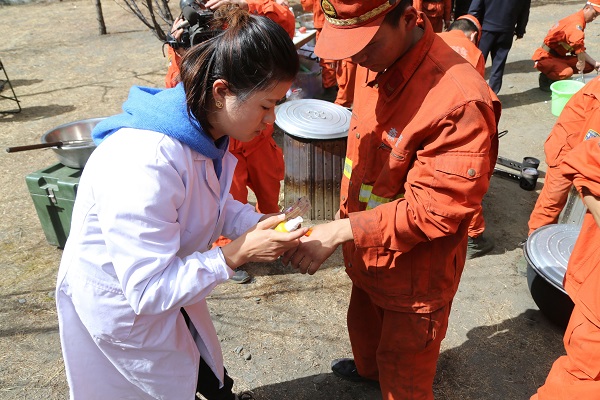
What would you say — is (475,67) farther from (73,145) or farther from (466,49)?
(73,145)

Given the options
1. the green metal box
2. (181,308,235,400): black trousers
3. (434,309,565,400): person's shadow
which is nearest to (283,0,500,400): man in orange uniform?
(181,308,235,400): black trousers

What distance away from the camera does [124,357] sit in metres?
1.83

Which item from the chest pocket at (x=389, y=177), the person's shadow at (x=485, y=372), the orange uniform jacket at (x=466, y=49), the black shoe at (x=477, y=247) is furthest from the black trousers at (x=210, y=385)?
the orange uniform jacket at (x=466, y=49)

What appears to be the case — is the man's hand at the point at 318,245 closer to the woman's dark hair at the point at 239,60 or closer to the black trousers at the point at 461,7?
the woman's dark hair at the point at 239,60

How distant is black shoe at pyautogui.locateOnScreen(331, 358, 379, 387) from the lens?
3055 mm

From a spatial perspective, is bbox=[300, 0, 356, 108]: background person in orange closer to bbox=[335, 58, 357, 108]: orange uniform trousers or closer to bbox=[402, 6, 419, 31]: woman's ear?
bbox=[335, 58, 357, 108]: orange uniform trousers

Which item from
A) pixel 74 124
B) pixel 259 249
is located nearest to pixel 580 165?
pixel 259 249

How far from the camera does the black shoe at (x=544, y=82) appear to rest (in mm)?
7794

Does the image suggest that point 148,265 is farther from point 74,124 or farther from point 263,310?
point 74,124

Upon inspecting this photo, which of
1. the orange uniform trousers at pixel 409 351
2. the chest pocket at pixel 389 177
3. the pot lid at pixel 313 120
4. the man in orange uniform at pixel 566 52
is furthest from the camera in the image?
the man in orange uniform at pixel 566 52

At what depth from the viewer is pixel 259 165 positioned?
13.0 feet

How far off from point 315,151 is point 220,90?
2771 millimetres

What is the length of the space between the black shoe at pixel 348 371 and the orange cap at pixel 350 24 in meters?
1.99

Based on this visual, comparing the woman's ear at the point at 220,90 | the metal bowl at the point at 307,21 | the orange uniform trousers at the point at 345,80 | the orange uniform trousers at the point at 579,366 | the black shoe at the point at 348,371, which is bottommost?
the black shoe at the point at 348,371
